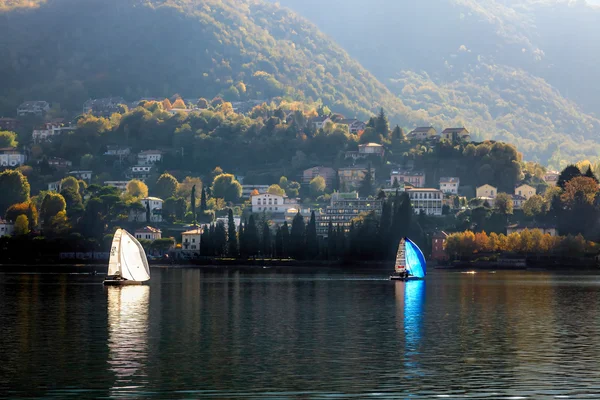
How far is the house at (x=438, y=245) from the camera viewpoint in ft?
554

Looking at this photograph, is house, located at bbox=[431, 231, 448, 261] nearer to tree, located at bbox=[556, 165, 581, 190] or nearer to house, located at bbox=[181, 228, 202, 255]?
tree, located at bbox=[556, 165, 581, 190]

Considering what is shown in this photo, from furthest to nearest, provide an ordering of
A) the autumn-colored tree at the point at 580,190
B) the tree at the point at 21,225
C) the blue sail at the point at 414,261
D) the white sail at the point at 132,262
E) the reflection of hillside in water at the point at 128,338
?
1. the tree at the point at 21,225
2. the autumn-colored tree at the point at 580,190
3. the blue sail at the point at 414,261
4. the white sail at the point at 132,262
5. the reflection of hillside in water at the point at 128,338

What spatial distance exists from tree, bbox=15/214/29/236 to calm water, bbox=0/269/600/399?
108723mm

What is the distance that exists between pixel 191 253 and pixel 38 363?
14511cm

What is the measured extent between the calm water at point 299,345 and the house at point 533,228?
3484 inches

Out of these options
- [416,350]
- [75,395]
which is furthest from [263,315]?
[75,395]

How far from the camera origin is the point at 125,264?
332 ft

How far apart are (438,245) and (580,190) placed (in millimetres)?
22116

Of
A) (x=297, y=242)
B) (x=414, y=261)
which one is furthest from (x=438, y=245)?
(x=414, y=261)

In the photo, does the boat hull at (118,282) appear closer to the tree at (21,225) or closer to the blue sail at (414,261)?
the blue sail at (414,261)

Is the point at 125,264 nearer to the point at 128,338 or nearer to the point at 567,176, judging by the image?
the point at 128,338

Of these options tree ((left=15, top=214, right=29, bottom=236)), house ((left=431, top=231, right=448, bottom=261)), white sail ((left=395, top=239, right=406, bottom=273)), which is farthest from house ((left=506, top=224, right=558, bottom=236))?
tree ((left=15, top=214, right=29, bottom=236))

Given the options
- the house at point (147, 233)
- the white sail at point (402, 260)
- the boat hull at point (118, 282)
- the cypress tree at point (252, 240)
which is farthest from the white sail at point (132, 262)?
the house at point (147, 233)

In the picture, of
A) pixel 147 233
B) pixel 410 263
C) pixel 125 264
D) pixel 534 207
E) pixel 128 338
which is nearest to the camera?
pixel 128 338
